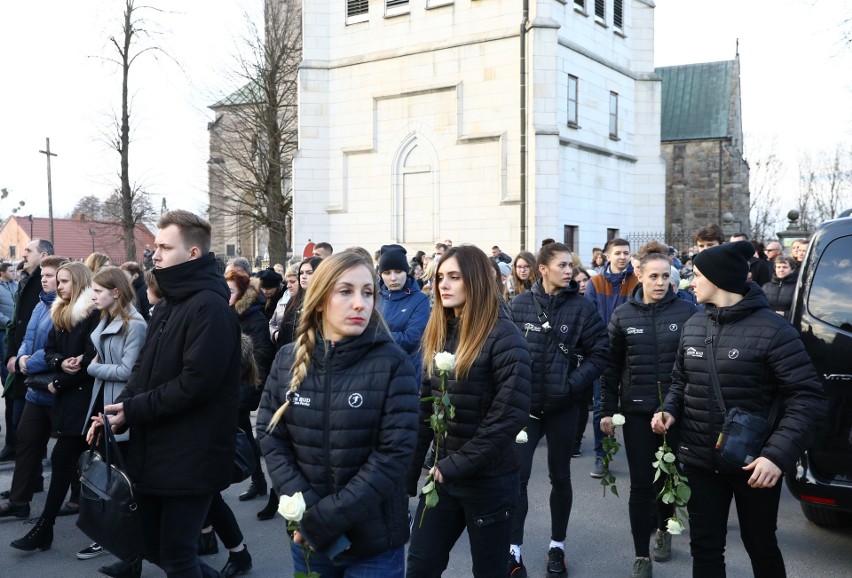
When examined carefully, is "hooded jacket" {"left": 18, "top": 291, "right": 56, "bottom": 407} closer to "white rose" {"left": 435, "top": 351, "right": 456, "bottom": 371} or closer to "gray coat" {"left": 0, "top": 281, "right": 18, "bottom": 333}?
"white rose" {"left": 435, "top": 351, "right": 456, "bottom": 371}

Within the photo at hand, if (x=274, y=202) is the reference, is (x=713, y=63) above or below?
above

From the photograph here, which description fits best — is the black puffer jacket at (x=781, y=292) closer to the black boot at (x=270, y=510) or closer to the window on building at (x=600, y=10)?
the black boot at (x=270, y=510)

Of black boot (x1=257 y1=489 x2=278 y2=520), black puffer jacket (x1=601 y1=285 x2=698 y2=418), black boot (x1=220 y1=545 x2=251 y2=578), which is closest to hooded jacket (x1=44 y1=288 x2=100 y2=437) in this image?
black boot (x1=220 y1=545 x2=251 y2=578)

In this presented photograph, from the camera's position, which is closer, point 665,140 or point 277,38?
point 277,38

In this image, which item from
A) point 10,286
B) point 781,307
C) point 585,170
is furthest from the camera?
point 585,170

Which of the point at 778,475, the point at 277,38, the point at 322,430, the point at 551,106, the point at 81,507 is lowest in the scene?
the point at 81,507

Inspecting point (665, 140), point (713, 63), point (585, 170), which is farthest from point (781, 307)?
point (713, 63)

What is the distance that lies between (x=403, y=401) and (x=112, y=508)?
183cm

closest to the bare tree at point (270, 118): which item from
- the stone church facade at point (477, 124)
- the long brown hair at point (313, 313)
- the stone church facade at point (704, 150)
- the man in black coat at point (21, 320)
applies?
the stone church facade at point (477, 124)

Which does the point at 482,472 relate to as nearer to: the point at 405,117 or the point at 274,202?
the point at 405,117

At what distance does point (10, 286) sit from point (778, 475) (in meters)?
12.0

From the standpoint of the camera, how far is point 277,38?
3428cm

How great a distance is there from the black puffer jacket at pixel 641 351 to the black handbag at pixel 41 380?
4251 millimetres

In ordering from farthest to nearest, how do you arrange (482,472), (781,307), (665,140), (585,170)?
1. (665,140)
2. (585,170)
3. (781,307)
4. (482,472)
